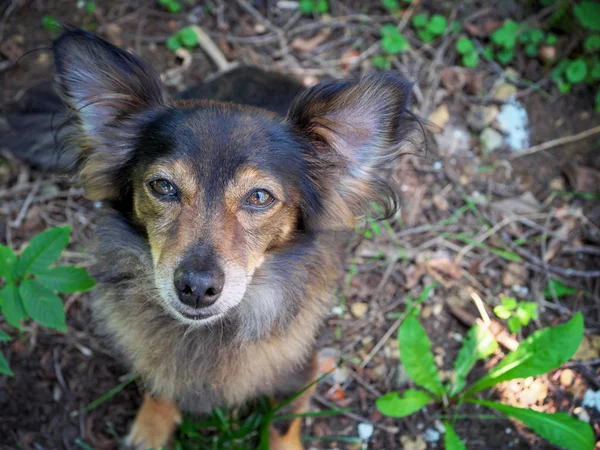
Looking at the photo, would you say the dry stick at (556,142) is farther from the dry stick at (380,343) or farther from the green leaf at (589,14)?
the dry stick at (380,343)

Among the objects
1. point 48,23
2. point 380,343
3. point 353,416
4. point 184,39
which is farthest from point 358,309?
point 48,23

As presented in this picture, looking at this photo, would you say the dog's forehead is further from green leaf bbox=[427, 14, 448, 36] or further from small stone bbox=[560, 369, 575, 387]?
green leaf bbox=[427, 14, 448, 36]

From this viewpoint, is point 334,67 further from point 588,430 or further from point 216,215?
point 588,430

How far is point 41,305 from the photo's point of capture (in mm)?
2729

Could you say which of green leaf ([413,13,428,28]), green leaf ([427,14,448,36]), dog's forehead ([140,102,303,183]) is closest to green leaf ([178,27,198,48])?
green leaf ([413,13,428,28])

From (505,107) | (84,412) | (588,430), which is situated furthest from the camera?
(505,107)

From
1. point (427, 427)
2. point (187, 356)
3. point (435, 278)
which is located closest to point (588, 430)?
point (427, 427)

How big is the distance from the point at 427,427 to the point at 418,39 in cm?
304

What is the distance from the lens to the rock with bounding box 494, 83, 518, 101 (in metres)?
4.55

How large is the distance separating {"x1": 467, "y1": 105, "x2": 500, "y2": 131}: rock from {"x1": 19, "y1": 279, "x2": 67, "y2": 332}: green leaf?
10.6 feet

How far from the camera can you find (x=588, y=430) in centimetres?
297

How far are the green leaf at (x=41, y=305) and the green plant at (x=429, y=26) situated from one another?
3488mm

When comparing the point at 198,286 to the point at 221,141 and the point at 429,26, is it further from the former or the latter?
the point at 429,26

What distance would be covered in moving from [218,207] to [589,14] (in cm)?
336
